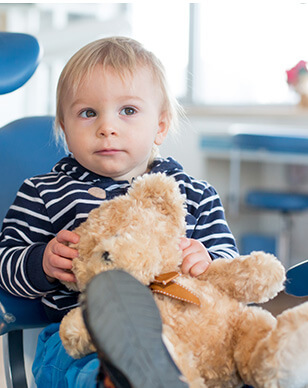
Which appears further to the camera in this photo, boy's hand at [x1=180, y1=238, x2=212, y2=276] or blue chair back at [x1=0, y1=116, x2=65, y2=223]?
blue chair back at [x1=0, y1=116, x2=65, y2=223]

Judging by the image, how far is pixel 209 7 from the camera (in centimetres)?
460

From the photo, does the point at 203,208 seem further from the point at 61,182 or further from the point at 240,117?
the point at 240,117

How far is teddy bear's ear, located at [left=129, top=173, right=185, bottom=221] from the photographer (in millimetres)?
820

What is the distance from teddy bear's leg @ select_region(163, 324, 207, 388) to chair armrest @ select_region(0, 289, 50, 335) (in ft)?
1.28

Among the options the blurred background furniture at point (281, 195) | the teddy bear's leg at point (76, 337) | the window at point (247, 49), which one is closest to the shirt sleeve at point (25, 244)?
the teddy bear's leg at point (76, 337)

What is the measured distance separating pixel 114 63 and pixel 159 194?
32cm

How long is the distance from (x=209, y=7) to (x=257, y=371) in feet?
13.8

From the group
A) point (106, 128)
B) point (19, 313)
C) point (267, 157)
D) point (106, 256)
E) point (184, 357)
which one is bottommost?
point (267, 157)

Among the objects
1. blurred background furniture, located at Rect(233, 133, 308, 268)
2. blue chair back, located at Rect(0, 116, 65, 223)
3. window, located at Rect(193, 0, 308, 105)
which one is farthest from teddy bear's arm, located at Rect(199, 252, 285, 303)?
window, located at Rect(193, 0, 308, 105)

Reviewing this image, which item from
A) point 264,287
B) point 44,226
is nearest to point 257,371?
point 264,287

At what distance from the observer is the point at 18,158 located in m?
1.21

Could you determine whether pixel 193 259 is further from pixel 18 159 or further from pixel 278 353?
pixel 18 159

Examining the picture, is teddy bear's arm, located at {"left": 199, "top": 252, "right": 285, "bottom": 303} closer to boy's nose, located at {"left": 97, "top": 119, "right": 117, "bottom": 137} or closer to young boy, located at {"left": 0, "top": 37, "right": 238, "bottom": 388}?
young boy, located at {"left": 0, "top": 37, "right": 238, "bottom": 388}

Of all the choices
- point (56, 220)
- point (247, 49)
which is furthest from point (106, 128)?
point (247, 49)
